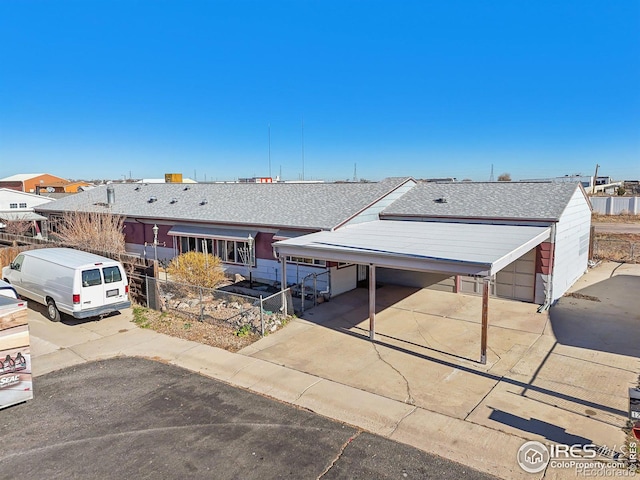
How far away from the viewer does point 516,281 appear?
1606cm

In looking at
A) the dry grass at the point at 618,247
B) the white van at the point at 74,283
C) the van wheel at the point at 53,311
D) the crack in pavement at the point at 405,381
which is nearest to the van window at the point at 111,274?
the white van at the point at 74,283

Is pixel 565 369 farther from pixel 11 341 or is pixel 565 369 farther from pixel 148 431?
pixel 11 341

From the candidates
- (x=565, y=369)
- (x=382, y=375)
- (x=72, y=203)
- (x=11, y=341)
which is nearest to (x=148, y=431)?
(x=11, y=341)

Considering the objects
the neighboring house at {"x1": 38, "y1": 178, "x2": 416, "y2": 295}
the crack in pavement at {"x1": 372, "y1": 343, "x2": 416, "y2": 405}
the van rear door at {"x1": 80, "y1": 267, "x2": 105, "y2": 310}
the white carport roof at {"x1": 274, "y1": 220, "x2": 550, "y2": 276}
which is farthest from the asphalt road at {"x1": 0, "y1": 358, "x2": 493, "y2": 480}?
the neighboring house at {"x1": 38, "y1": 178, "x2": 416, "y2": 295}

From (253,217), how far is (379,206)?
579 cm

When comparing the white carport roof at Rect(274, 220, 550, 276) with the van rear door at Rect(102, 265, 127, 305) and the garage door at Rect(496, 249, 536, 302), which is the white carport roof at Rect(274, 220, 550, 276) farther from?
the van rear door at Rect(102, 265, 127, 305)

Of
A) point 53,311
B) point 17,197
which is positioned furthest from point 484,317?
point 17,197

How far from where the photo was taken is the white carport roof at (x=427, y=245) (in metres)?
10.7

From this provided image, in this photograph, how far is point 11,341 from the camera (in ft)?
26.6

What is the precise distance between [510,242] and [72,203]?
28.0 meters

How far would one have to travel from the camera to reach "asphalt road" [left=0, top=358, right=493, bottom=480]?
21.3 ft

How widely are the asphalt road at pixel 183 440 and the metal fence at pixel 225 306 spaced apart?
Answer: 3702 mm

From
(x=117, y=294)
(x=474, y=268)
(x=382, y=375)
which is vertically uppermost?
(x=474, y=268)

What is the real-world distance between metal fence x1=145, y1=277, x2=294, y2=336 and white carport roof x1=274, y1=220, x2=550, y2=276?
71.2 inches
